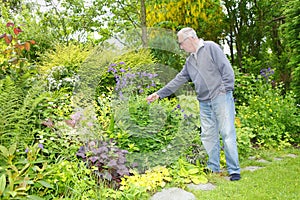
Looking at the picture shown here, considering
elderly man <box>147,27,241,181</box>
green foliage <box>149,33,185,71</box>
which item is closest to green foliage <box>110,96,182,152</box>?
elderly man <box>147,27,241,181</box>

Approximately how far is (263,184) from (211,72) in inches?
50.0

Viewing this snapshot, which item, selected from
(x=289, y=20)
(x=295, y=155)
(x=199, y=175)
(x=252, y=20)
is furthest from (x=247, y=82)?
(x=199, y=175)

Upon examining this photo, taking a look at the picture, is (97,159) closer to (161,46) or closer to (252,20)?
(161,46)

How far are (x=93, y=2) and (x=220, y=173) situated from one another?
5.36 m

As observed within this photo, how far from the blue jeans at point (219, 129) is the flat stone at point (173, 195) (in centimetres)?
76

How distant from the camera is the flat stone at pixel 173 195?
10.5ft

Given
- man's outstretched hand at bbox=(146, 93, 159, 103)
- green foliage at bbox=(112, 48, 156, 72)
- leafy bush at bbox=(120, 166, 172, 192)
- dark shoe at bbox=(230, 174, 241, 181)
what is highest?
green foliage at bbox=(112, 48, 156, 72)

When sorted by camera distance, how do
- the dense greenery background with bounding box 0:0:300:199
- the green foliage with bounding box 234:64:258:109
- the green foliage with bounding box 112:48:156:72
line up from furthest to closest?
the green foliage with bounding box 234:64:258:109, the green foliage with bounding box 112:48:156:72, the dense greenery background with bounding box 0:0:300:199

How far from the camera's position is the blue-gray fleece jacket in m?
3.68

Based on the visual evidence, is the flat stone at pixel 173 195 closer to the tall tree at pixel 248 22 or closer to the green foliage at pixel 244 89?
the green foliage at pixel 244 89

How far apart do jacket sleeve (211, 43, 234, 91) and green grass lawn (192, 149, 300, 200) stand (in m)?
0.99

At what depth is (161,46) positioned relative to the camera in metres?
5.09

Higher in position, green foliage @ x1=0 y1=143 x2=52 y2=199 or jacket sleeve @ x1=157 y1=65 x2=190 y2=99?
jacket sleeve @ x1=157 y1=65 x2=190 y2=99

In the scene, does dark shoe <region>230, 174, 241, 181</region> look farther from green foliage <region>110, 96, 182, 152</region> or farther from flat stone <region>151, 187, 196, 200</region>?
green foliage <region>110, 96, 182, 152</region>
